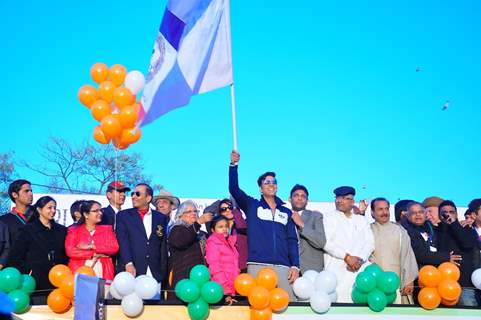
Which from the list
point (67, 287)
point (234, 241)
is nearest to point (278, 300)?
point (234, 241)

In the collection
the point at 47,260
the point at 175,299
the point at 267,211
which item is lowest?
the point at 175,299

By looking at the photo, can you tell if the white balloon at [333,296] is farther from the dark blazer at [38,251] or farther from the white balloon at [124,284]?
the dark blazer at [38,251]

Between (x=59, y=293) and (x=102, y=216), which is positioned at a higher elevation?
(x=102, y=216)

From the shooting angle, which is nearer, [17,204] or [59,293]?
[59,293]

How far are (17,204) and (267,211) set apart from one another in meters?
2.85

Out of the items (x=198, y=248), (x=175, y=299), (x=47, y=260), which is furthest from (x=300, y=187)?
(x=47, y=260)

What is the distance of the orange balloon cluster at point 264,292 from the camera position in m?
6.20

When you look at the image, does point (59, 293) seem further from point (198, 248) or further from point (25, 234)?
point (198, 248)

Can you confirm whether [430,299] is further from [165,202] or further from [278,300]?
[165,202]

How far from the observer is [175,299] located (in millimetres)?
6699

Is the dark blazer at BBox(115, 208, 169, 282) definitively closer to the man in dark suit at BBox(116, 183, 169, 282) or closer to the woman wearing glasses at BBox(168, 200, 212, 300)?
→ the man in dark suit at BBox(116, 183, 169, 282)

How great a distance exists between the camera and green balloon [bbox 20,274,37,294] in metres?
6.18

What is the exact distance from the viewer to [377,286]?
6.59m

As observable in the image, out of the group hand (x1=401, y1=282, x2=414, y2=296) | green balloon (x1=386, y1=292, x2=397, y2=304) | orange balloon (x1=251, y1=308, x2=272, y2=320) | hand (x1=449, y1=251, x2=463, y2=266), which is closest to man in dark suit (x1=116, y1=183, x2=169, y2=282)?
orange balloon (x1=251, y1=308, x2=272, y2=320)
